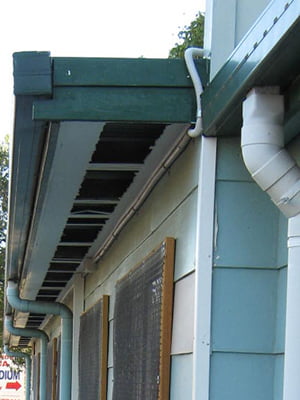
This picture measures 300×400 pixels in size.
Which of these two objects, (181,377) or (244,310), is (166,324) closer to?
(181,377)

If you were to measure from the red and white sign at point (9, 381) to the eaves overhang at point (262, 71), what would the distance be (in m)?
24.7

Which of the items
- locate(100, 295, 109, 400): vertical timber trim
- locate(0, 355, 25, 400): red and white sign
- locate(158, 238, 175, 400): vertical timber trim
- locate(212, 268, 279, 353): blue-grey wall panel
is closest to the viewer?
locate(212, 268, 279, 353): blue-grey wall panel

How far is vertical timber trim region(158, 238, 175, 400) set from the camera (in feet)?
12.9

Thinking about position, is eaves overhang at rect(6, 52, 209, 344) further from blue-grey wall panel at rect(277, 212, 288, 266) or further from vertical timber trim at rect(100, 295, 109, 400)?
vertical timber trim at rect(100, 295, 109, 400)

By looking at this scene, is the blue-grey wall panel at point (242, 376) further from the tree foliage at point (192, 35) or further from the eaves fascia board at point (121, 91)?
the tree foliage at point (192, 35)

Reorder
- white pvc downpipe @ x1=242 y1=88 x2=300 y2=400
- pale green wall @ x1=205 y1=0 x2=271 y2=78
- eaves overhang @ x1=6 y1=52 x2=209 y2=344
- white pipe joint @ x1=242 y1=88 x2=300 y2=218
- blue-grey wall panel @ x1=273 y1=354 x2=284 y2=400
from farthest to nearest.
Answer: pale green wall @ x1=205 y1=0 x2=271 y2=78
eaves overhang @ x1=6 y1=52 x2=209 y2=344
blue-grey wall panel @ x1=273 y1=354 x2=284 y2=400
white pipe joint @ x1=242 y1=88 x2=300 y2=218
white pvc downpipe @ x1=242 y1=88 x2=300 y2=400

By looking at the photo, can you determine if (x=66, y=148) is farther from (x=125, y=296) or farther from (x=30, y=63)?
(x=125, y=296)

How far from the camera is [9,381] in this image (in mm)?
27781

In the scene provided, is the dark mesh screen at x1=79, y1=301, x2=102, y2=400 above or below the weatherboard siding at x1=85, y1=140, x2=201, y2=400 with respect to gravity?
below

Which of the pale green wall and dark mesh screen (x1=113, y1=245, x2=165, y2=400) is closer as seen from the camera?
the pale green wall

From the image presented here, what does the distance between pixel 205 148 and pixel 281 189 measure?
744mm

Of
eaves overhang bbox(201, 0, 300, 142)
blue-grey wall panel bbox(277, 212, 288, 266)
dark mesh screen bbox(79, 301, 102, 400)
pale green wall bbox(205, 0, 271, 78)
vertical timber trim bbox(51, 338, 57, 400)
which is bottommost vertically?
vertical timber trim bbox(51, 338, 57, 400)

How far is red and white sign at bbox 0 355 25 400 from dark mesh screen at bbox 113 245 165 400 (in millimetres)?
22125

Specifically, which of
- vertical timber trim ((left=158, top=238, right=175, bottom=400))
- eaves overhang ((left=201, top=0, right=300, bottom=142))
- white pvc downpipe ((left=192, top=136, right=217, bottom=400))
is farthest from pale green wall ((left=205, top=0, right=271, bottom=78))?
vertical timber trim ((left=158, top=238, right=175, bottom=400))
